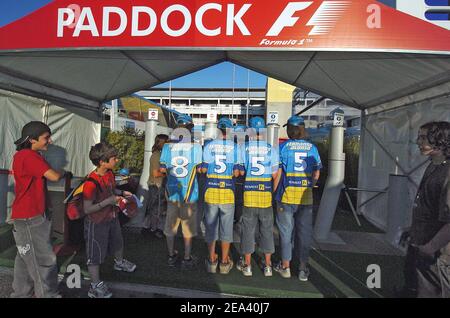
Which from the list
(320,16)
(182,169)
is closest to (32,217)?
(182,169)

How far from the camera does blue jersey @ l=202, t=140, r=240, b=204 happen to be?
3471 mm

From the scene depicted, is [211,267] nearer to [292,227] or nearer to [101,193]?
[292,227]

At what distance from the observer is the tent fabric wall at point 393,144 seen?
175 inches

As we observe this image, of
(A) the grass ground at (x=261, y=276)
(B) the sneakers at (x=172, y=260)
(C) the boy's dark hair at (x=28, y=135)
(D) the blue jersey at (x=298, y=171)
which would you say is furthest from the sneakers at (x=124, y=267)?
(D) the blue jersey at (x=298, y=171)

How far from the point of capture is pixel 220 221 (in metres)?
3.56

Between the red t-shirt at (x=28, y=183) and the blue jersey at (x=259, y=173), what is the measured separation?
6.96ft

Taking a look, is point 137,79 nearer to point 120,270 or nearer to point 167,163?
point 167,163

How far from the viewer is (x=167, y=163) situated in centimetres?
369

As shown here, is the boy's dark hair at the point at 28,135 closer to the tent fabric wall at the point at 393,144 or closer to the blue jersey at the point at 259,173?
the blue jersey at the point at 259,173

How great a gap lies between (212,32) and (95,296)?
304 centimetres

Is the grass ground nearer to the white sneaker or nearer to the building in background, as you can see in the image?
the white sneaker

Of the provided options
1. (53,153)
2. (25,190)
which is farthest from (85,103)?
(25,190)

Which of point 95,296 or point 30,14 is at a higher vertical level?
point 30,14

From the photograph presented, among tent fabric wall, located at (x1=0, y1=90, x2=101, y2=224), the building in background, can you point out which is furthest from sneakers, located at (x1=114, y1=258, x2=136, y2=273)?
the building in background
